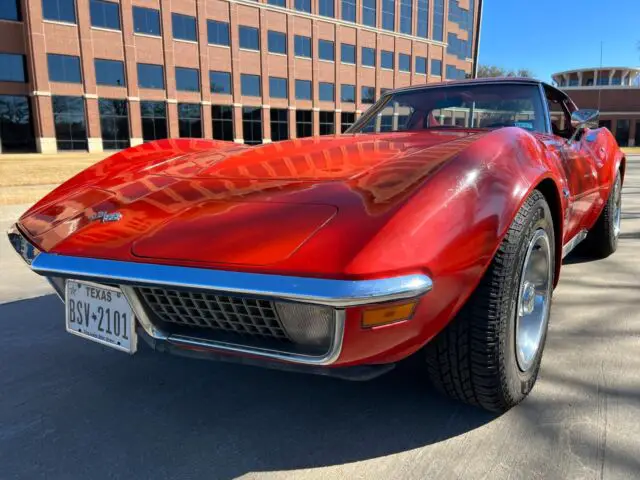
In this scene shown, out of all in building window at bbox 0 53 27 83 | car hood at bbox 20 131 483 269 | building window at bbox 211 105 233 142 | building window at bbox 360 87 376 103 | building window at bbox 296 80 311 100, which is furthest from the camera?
building window at bbox 360 87 376 103

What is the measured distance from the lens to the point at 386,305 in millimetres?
1426

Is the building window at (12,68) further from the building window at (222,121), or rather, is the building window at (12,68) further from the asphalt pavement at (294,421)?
the asphalt pavement at (294,421)

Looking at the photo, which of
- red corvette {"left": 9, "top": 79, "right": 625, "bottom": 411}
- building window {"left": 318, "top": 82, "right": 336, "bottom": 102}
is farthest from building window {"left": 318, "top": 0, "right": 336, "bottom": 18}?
red corvette {"left": 9, "top": 79, "right": 625, "bottom": 411}

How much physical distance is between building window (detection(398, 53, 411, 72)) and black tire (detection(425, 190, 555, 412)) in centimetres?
4520

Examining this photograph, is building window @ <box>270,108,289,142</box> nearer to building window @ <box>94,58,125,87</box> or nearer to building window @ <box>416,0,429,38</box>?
building window @ <box>94,58,125,87</box>

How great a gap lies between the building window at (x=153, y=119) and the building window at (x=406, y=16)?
22.8 m

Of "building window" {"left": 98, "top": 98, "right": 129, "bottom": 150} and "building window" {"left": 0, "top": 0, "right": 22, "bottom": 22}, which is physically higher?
"building window" {"left": 0, "top": 0, "right": 22, "bottom": 22}

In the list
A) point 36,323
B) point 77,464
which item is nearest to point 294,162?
point 77,464

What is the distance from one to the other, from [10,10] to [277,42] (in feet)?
53.9

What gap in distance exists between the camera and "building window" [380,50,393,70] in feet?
139

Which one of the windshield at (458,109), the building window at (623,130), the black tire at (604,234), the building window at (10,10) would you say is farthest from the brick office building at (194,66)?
the building window at (623,130)

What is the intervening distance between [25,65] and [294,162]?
3187 centimetres

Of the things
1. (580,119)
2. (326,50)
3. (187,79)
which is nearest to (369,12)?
(326,50)

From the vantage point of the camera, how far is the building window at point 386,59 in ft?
139
